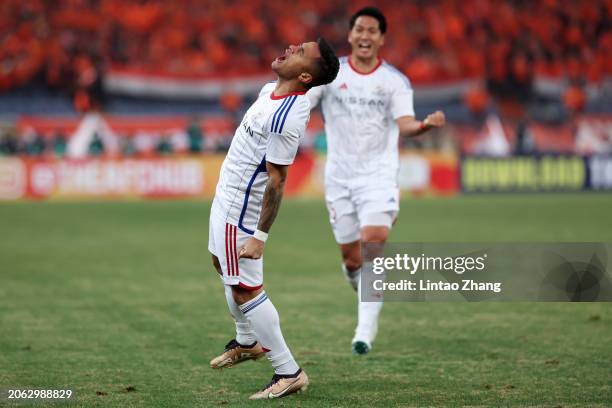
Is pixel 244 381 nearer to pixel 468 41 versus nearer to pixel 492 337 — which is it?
pixel 492 337

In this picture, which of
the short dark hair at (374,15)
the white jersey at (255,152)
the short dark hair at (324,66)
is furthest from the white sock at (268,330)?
the short dark hair at (374,15)

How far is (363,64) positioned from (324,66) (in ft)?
8.51

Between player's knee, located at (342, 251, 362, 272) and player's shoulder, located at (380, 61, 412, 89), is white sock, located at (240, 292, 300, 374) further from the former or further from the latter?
player's shoulder, located at (380, 61, 412, 89)

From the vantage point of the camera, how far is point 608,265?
26.2 feet

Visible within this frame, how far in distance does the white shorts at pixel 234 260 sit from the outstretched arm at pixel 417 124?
231 cm

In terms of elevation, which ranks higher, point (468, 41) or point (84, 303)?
point (468, 41)

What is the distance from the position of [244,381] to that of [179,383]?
483 millimetres

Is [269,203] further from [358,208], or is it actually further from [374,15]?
[374,15]

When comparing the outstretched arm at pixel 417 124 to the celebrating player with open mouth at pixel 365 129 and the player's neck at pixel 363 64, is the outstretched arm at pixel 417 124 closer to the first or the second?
the celebrating player with open mouth at pixel 365 129

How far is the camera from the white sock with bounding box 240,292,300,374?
6645 millimetres

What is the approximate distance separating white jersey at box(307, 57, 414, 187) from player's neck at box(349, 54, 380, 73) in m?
0.03

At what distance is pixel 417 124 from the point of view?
8.62m

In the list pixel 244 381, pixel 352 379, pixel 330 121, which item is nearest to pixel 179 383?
pixel 244 381

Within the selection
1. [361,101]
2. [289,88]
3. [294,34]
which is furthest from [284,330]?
[294,34]
